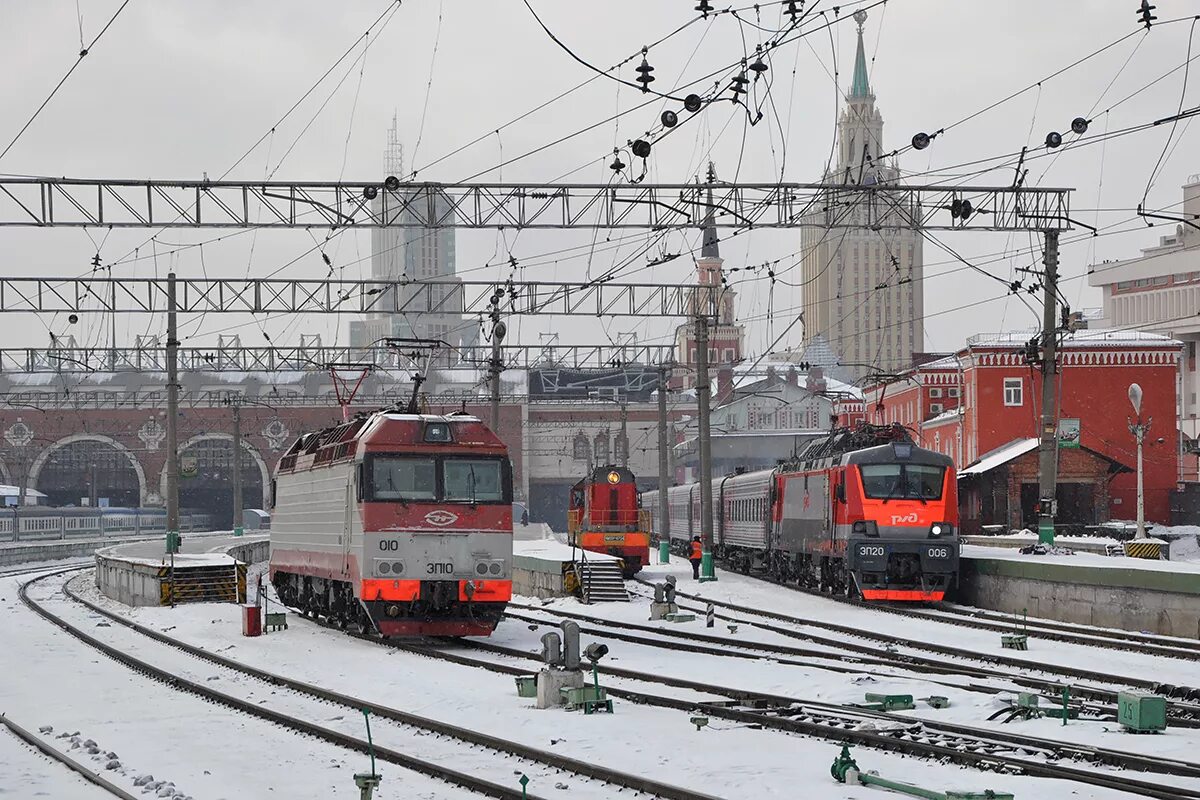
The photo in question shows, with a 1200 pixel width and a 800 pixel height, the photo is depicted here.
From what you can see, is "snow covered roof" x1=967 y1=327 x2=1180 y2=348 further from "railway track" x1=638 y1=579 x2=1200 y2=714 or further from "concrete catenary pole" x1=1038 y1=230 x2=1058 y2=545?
"railway track" x1=638 y1=579 x2=1200 y2=714

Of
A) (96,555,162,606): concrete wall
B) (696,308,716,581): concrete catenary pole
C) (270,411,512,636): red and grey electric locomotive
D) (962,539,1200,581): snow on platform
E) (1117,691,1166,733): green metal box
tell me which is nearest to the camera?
Answer: (1117,691,1166,733): green metal box

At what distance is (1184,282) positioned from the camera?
105m

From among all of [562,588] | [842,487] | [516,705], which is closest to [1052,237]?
[842,487]

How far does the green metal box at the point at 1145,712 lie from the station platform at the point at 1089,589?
1046cm

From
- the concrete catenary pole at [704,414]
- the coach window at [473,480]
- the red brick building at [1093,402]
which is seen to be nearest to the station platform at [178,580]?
the coach window at [473,480]

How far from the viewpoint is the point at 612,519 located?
147 ft

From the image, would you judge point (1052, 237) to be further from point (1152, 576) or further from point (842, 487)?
point (1152, 576)

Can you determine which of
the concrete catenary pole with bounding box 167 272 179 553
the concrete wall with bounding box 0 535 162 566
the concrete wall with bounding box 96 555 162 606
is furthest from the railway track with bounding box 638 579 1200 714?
the concrete wall with bounding box 0 535 162 566

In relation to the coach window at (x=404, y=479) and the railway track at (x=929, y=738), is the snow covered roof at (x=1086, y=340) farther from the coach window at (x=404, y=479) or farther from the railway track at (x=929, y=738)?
the railway track at (x=929, y=738)

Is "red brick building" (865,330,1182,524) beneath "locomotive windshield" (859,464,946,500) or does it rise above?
above

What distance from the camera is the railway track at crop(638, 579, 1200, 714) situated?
51.8ft

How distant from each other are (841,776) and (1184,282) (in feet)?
330

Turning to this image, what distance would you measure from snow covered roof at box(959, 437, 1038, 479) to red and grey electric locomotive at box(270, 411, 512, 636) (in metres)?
36.5

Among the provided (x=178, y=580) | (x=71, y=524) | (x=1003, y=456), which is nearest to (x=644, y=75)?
(x=178, y=580)
